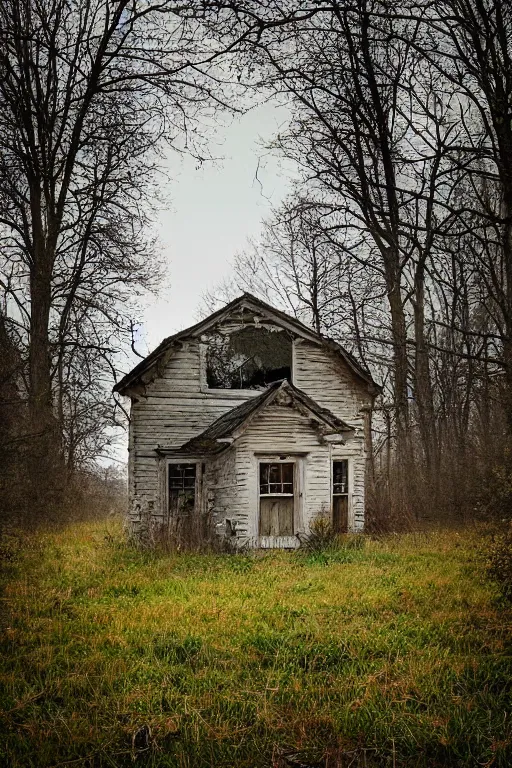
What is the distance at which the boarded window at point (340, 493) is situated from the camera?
60.1 feet

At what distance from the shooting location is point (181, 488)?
18.1 m

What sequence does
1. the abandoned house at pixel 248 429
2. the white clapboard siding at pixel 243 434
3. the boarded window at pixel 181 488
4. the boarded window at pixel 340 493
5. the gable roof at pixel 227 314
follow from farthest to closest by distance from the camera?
the boarded window at pixel 340 493, the boarded window at pixel 181 488, the gable roof at pixel 227 314, the abandoned house at pixel 248 429, the white clapboard siding at pixel 243 434

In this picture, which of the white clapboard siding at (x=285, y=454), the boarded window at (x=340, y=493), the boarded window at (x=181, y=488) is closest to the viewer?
the white clapboard siding at (x=285, y=454)

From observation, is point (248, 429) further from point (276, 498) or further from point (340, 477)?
point (340, 477)

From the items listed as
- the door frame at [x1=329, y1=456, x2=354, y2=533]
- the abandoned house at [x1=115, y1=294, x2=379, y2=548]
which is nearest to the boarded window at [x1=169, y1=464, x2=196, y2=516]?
the abandoned house at [x1=115, y1=294, x2=379, y2=548]

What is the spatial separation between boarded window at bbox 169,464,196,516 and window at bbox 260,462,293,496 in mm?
2570

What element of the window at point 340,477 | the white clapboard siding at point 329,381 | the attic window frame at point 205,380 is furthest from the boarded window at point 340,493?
the attic window frame at point 205,380

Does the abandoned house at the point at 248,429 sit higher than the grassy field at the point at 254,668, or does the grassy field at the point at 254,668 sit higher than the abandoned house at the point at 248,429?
the abandoned house at the point at 248,429

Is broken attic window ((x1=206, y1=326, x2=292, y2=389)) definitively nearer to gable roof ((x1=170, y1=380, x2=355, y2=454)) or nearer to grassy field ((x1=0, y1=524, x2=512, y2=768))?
gable roof ((x1=170, y1=380, x2=355, y2=454))

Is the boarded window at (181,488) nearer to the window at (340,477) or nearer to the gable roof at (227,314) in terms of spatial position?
the gable roof at (227,314)

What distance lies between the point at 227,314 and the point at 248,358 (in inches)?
55.7

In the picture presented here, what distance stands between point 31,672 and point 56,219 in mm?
11431

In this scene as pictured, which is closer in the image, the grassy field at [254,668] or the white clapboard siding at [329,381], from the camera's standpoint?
the grassy field at [254,668]

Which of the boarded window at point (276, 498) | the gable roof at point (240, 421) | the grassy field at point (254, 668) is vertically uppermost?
the gable roof at point (240, 421)
